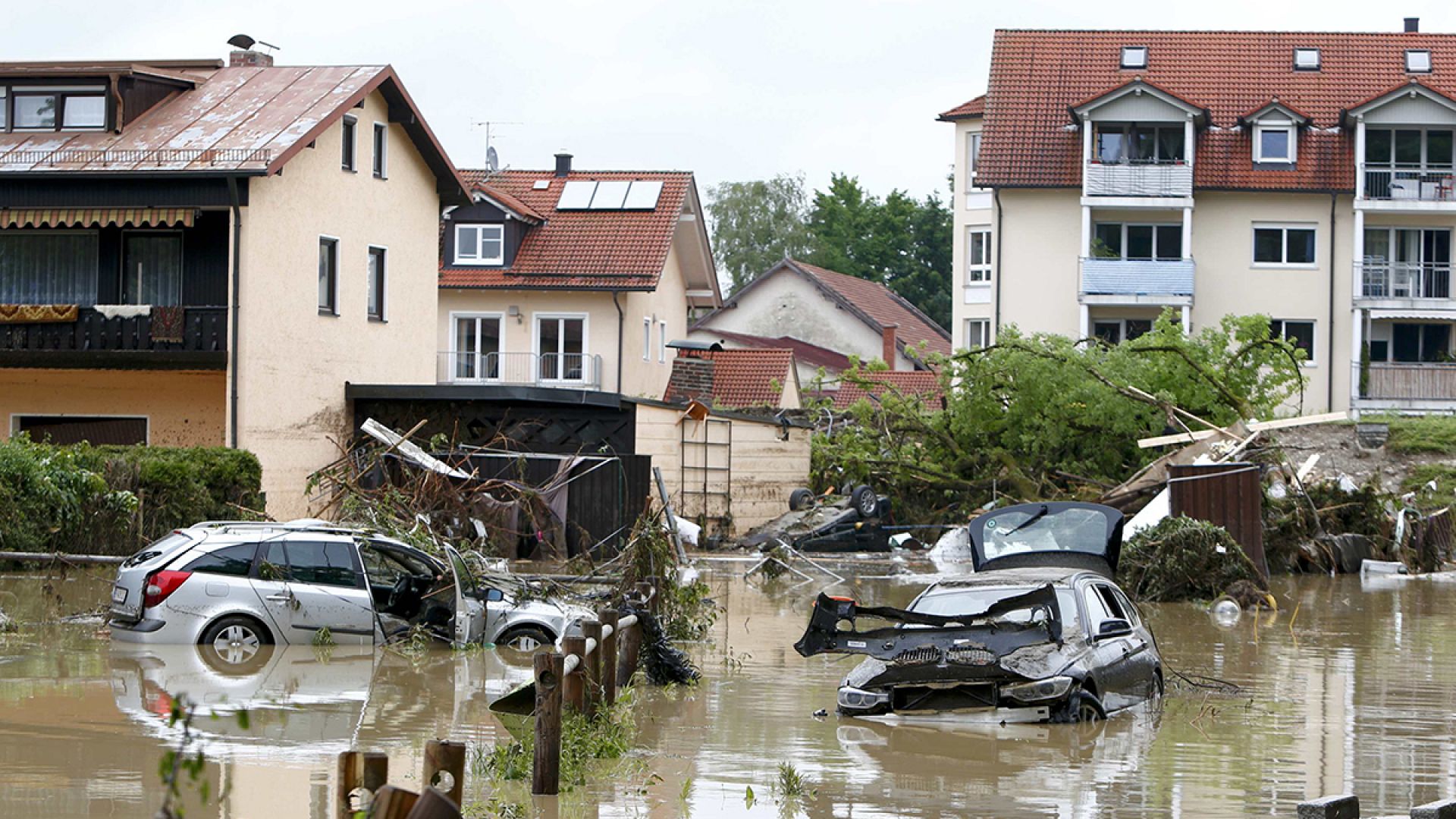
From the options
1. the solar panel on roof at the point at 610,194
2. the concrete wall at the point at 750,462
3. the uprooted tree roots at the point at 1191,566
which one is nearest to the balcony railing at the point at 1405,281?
the concrete wall at the point at 750,462

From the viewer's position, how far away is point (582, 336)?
4494 cm

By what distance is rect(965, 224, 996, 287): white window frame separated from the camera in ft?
169

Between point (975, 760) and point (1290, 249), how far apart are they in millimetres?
37682

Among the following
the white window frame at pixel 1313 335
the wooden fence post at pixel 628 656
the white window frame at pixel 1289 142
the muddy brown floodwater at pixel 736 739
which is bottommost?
the muddy brown floodwater at pixel 736 739

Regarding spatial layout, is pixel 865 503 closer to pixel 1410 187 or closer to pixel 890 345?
pixel 1410 187

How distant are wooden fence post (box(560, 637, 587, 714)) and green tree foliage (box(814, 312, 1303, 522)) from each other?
22.5 metres

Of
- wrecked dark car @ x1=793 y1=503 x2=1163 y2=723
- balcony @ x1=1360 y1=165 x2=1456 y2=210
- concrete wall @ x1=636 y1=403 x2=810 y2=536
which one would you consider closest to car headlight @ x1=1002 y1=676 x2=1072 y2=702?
wrecked dark car @ x1=793 y1=503 x2=1163 y2=723

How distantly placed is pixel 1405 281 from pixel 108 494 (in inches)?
1392

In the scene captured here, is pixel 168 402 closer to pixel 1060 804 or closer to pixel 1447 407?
pixel 1060 804

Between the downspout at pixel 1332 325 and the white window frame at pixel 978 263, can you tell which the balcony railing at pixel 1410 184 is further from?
the white window frame at pixel 978 263

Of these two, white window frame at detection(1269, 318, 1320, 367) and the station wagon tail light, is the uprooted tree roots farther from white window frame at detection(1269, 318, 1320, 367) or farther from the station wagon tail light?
white window frame at detection(1269, 318, 1320, 367)

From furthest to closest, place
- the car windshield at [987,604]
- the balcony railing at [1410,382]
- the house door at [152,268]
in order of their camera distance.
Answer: the balcony railing at [1410,382]
the house door at [152,268]
the car windshield at [987,604]

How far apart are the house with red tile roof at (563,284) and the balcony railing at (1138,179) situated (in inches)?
428

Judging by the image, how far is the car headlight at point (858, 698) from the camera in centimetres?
1332
